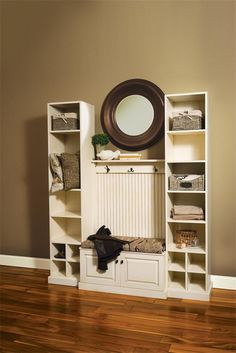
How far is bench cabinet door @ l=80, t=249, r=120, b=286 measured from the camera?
3.32 meters

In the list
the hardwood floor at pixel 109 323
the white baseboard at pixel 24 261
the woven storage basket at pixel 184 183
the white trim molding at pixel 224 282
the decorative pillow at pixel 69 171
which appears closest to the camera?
the hardwood floor at pixel 109 323

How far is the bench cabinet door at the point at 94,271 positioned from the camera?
3.32 metres

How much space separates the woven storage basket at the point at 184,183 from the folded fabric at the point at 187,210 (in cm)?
18

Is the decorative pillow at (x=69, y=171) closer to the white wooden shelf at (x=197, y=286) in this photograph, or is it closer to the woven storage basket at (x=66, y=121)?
the woven storage basket at (x=66, y=121)

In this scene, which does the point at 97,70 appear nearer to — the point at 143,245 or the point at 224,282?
the point at 143,245

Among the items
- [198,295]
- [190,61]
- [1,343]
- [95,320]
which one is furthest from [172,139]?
[1,343]

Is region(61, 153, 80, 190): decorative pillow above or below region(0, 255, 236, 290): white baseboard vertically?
above

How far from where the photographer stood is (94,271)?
11.1 ft

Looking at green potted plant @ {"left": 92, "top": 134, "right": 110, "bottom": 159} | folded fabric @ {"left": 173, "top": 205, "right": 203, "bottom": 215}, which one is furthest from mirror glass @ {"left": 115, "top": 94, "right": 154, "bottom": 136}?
folded fabric @ {"left": 173, "top": 205, "right": 203, "bottom": 215}

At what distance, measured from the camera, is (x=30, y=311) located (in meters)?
2.94

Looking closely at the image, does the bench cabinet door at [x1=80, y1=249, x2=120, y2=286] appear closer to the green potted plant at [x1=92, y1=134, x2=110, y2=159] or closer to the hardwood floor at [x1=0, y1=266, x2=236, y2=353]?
the hardwood floor at [x1=0, y1=266, x2=236, y2=353]

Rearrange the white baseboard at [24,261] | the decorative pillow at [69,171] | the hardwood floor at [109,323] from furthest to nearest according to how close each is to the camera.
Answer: the white baseboard at [24,261] < the decorative pillow at [69,171] < the hardwood floor at [109,323]

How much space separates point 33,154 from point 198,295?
239cm

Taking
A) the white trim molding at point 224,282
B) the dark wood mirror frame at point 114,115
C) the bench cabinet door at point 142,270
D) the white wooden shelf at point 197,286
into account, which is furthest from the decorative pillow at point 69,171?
the white trim molding at point 224,282
